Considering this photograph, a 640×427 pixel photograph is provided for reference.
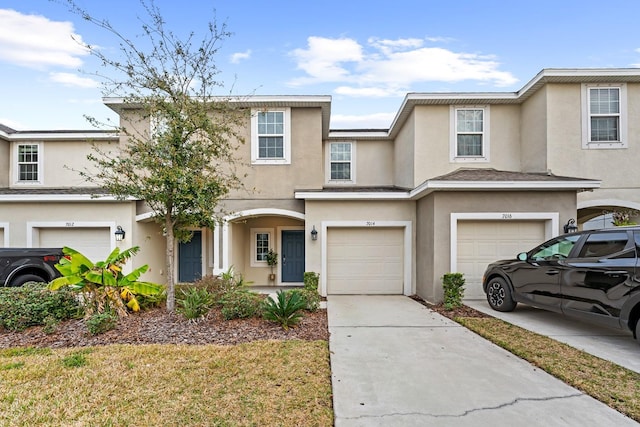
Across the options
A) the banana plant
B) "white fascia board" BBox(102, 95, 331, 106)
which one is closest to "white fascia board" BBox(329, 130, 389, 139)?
"white fascia board" BBox(102, 95, 331, 106)

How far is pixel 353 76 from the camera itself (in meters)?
15.3

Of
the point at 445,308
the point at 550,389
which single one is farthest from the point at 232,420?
the point at 445,308

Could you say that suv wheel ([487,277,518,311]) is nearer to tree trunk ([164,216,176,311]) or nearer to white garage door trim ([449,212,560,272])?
white garage door trim ([449,212,560,272])

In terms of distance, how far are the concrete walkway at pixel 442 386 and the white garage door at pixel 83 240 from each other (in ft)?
28.1

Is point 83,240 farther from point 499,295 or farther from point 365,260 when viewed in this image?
point 499,295

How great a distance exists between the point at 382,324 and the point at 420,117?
6924mm

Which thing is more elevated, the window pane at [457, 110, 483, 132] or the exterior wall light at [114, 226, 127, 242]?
the window pane at [457, 110, 483, 132]

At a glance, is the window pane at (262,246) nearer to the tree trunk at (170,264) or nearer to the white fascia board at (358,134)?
the white fascia board at (358,134)

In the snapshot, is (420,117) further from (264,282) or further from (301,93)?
(264,282)

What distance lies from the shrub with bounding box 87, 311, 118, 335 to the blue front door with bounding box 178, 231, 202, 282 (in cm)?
642

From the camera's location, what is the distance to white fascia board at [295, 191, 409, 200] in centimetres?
966

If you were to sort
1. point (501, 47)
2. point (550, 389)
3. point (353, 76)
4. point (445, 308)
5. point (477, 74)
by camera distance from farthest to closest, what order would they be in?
point (353, 76) < point (477, 74) < point (501, 47) < point (445, 308) < point (550, 389)

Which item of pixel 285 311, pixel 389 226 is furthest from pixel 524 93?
pixel 285 311

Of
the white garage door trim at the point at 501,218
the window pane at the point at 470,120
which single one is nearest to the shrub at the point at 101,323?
the white garage door trim at the point at 501,218
